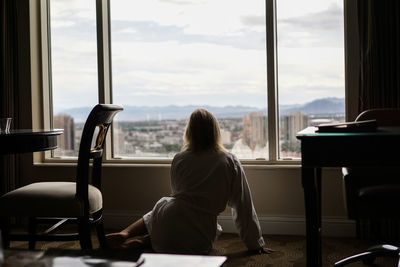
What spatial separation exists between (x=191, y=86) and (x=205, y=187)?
4.03ft

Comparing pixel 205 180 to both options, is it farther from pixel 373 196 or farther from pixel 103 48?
pixel 103 48

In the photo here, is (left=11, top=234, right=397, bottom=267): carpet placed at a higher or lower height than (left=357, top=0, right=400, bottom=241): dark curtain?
lower

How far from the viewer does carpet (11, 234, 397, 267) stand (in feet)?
10.3

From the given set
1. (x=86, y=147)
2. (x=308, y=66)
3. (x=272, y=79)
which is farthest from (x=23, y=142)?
(x=308, y=66)

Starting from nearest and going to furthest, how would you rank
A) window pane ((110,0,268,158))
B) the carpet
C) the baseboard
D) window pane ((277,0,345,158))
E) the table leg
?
the table leg
the carpet
the baseboard
window pane ((277,0,345,158))
window pane ((110,0,268,158))

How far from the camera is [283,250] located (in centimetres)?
343

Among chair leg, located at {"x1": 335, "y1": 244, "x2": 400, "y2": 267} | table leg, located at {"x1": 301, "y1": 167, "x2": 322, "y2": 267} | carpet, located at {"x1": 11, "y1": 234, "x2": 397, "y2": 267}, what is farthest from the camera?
carpet, located at {"x1": 11, "y1": 234, "x2": 397, "y2": 267}

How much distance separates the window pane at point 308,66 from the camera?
3.89 metres

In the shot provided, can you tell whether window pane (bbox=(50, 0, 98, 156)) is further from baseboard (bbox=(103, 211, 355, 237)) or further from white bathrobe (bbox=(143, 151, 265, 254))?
white bathrobe (bbox=(143, 151, 265, 254))

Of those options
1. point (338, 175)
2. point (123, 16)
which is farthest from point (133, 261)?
point (123, 16)

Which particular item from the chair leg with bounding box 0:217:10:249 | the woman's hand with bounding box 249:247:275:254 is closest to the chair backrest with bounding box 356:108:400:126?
the woman's hand with bounding box 249:247:275:254

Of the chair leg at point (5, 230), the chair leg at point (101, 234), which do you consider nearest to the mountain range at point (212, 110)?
the chair leg at point (101, 234)

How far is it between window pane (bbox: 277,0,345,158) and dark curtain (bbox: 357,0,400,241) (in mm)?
275

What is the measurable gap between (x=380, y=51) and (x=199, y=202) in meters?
1.61
